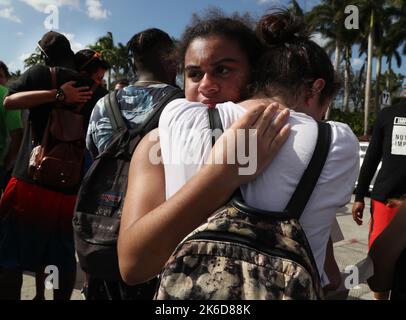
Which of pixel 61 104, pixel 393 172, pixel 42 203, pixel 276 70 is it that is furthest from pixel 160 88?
pixel 393 172

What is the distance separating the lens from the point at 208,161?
3.18 feet

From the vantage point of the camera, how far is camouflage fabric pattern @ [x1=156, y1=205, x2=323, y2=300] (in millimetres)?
890

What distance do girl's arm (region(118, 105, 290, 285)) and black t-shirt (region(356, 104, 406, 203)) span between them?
2.32m

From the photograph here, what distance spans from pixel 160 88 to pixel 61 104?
0.89 m

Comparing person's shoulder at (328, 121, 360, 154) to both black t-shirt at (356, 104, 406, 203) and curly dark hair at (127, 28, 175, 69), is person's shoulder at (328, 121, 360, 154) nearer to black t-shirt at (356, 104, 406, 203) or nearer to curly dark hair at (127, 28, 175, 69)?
curly dark hair at (127, 28, 175, 69)

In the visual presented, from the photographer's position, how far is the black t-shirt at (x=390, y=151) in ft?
9.92

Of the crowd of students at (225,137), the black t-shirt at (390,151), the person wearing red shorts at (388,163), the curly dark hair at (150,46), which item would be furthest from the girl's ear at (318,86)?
the black t-shirt at (390,151)

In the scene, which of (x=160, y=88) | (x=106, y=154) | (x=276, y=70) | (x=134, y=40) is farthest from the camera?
(x=134, y=40)

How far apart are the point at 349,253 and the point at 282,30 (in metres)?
4.01

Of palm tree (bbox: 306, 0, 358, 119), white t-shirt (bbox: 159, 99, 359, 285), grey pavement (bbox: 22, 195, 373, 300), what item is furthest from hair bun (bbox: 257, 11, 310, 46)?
palm tree (bbox: 306, 0, 358, 119)

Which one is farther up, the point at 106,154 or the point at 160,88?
the point at 160,88

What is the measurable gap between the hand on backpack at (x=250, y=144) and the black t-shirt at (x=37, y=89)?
1.65 metres
